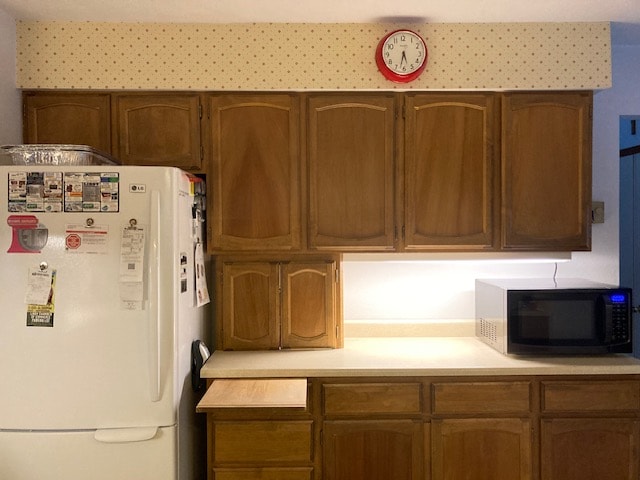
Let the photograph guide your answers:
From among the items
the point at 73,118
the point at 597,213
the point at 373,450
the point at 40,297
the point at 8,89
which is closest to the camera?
the point at 40,297

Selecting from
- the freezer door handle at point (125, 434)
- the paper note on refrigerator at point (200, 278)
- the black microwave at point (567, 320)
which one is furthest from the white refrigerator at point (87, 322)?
the black microwave at point (567, 320)

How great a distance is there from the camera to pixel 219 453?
7.00 ft

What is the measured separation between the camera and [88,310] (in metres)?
1.92

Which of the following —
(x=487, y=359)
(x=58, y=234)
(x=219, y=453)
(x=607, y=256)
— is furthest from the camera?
(x=607, y=256)

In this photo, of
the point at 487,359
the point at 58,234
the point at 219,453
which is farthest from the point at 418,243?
the point at 58,234

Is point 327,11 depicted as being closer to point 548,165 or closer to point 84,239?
point 548,165

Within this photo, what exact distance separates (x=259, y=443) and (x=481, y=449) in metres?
0.95

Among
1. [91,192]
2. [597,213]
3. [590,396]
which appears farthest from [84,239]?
[597,213]

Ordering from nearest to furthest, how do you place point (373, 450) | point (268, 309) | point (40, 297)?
point (40, 297)
point (373, 450)
point (268, 309)

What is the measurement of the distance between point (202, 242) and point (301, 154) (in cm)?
63

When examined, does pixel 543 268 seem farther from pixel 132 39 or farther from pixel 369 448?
pixel 132 39

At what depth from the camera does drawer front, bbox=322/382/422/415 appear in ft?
7.32

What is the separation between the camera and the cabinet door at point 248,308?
2.58 meters

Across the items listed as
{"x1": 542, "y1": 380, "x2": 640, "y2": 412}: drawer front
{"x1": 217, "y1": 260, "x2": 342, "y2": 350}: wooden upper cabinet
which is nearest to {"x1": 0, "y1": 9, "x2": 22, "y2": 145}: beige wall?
{"x1": 217, "y1": 260, "x2": 342, "y2": 350}: wooden upper cabinet
